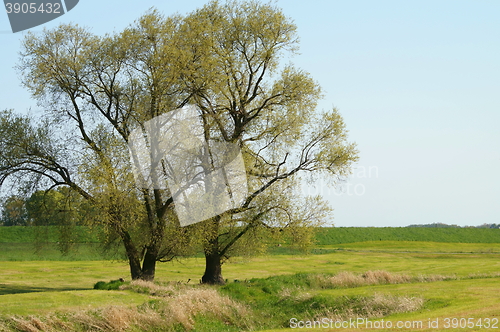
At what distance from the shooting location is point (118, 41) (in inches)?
1213

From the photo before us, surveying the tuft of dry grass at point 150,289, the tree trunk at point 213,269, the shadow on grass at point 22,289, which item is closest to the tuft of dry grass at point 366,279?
the tree trunk at point 213,269

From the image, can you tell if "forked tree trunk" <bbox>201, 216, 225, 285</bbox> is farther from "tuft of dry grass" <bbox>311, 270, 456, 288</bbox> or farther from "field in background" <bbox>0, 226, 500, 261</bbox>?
"field in background" <bbox>0, 226, 500, 261</bbox>

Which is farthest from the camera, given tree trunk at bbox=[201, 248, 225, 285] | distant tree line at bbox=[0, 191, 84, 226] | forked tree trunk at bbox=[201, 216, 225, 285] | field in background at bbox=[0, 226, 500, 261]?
field in background at bbox=[0, 226, 500, 261]

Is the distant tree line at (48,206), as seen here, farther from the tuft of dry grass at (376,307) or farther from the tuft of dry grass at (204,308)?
the tuft of dry grass at (376,307)


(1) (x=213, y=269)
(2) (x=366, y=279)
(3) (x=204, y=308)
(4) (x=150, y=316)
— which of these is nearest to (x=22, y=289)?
(1) (x=213, y=269)

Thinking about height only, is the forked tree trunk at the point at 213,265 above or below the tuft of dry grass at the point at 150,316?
above

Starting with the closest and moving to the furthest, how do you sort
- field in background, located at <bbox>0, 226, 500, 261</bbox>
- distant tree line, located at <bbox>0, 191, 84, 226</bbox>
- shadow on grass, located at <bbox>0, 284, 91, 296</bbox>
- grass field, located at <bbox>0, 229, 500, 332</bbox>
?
grass field, located at <bbox>0, 229, 500, 332</bbox>
shadow on grass, located at <bbox>0, 284, 91, 296</bbox>
distant tree line, located at <bbox>0, 191, 84, 226</bbox>
field in background, located at <bbox>0, 226, 500, 261</bbox>

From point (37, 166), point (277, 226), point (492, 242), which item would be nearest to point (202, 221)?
point (277, 226)

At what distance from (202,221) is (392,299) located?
11700mm

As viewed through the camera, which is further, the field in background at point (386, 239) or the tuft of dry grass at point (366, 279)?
the field in background at point (386, 239)

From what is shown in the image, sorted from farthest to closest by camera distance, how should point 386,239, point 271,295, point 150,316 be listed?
point 386,239 → point 271,295 → point 150,316

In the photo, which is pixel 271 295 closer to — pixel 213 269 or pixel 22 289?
pixel 213 269

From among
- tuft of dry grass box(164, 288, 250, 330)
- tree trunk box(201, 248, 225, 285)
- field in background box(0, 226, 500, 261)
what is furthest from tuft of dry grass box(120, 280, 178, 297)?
field in background box(0, 226, 500, 261)

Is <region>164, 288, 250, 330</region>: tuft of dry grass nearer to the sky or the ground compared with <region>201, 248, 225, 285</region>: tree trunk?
nearer to the ground
